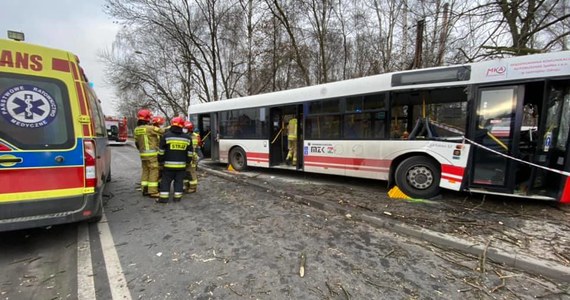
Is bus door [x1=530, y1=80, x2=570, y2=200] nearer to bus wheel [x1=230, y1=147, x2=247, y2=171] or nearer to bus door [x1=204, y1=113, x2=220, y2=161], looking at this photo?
bus wheel [x1=230, y1=147, x2=247, y2=171]

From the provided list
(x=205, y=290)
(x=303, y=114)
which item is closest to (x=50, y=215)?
(x=205, y=290)

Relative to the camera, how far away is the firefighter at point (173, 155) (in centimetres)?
533

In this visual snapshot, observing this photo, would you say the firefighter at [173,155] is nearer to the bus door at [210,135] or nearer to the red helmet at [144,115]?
the red helmet at [144,115]

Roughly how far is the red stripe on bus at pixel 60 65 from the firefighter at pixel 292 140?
219 inches

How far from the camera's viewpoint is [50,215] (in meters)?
3.15

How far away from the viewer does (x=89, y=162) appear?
11.1 feet

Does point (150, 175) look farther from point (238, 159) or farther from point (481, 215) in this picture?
point (481, 215)

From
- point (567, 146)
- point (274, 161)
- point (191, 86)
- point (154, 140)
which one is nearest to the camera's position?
point (567, 146)

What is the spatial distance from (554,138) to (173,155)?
22.3ft

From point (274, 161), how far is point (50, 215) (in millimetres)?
5959

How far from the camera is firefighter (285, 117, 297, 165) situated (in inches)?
314

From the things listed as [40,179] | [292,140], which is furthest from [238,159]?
[40,179]

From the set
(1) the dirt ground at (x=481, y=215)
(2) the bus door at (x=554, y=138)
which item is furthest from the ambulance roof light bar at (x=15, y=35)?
(2) the bus door at (x=554, y=138)

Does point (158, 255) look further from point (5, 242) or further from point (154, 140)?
point (154, 140)
